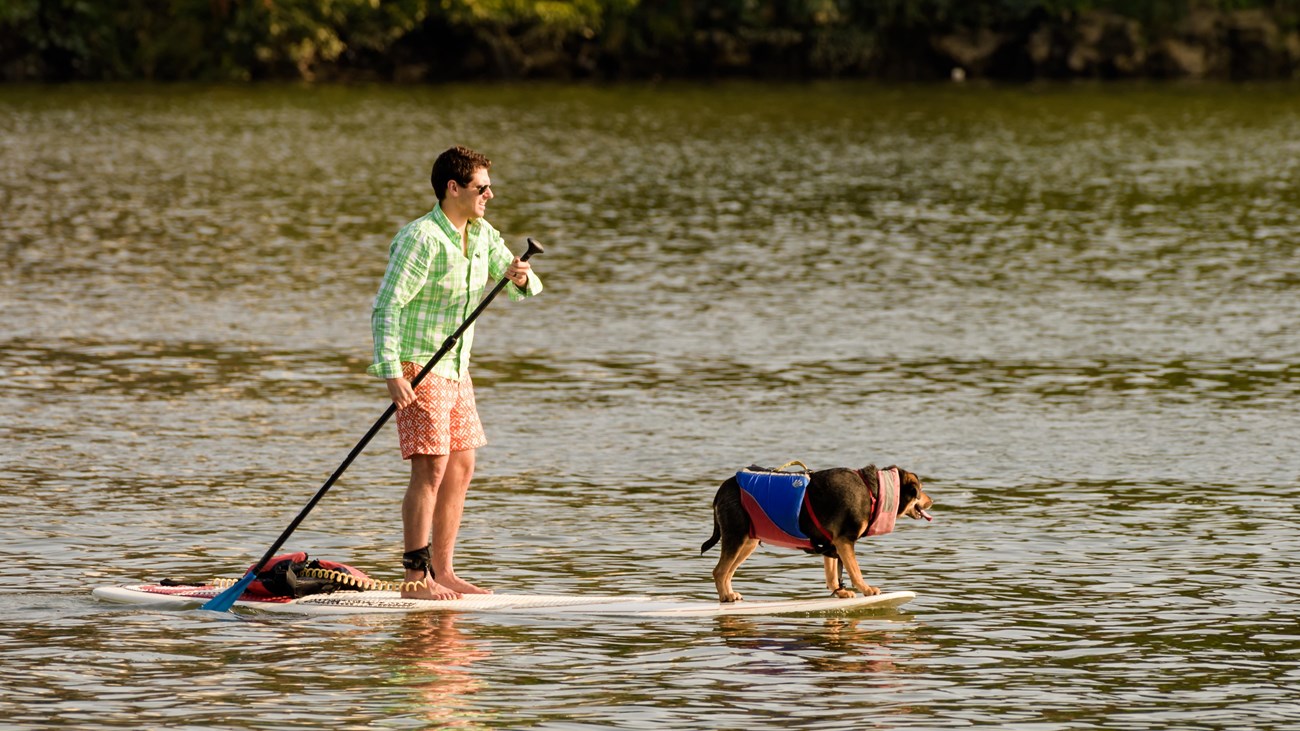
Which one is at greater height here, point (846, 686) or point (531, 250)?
point (531, 250)

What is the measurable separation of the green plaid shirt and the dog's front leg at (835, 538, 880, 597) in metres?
1.69

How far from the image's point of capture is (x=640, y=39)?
73.9m

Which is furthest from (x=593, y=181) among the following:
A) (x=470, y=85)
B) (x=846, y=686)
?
(x=470, y=85)

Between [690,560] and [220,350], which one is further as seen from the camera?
[220,350]

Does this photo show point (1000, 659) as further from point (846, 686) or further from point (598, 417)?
point (598, 417)

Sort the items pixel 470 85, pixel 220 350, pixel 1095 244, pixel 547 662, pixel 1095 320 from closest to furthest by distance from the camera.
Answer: pixel 547 662
pixel 220 350
pixel 1095 320
pixel 1095 244
pixel 470 85

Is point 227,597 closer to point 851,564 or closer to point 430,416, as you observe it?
point 430,416

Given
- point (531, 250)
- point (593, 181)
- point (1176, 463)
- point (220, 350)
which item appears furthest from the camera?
point (593, 181)

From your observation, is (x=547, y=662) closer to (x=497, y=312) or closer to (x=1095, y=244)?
(x=497, y=312)

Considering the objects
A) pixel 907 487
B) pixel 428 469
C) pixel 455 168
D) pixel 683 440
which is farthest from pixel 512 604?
pixel 683 440

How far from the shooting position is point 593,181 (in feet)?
112

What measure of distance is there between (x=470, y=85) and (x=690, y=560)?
57.2m

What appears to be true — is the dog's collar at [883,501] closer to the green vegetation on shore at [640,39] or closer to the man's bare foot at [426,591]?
the man's bare foot at [426,591]

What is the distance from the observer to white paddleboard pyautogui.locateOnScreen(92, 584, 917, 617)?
976 centimetres
